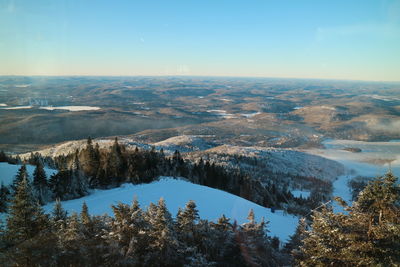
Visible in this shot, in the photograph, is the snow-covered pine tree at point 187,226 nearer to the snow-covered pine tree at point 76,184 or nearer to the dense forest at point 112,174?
the dense forest at point 112,174

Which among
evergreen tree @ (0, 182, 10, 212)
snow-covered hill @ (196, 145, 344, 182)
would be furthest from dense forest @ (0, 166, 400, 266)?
snow-covered hill @ (196, 145, 344, 182)

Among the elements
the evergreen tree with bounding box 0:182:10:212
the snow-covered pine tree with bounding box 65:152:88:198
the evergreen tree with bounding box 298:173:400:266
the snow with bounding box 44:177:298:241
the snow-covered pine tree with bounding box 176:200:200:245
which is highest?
the evergreen tree with bounding box 298:173:400:266

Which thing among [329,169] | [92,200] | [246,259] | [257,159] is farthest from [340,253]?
[329,169]

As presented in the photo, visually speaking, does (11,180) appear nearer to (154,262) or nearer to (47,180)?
(47,180)

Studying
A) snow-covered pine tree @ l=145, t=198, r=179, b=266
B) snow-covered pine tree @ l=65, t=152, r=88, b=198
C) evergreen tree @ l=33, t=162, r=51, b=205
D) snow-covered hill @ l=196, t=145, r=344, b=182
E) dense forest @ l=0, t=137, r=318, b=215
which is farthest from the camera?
snow-covered hill @ l=196, t=145, r=344, b=182

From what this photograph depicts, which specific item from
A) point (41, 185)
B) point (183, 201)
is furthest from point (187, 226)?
point (41, 185)

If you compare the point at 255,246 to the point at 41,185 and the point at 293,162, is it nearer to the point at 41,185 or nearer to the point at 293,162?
the point at 41,185

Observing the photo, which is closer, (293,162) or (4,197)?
(4,197)

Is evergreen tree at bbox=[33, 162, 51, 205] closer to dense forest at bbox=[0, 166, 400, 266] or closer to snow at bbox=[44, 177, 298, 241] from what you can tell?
snow at bbox=[44, 177, 298, 241]

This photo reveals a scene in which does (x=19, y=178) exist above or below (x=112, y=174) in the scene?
above
